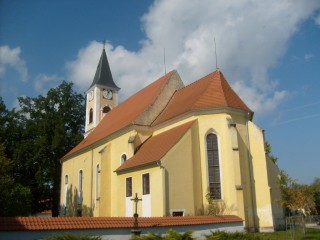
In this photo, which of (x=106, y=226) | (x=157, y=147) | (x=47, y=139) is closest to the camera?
(x=106, y=226)

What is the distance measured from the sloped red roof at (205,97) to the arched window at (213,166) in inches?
85.3

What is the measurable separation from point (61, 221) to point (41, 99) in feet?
97.9

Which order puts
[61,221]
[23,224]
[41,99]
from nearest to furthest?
1. [23,224]
2. [61,221]
3. [41,99]

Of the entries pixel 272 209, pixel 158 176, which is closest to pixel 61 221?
pixel 158 176

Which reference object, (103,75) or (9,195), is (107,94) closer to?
(103,75)

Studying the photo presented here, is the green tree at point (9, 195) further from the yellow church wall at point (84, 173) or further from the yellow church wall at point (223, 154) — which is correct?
the yellow church wall at point (223, 154)

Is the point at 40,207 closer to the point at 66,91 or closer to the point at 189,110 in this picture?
the point at 66,91

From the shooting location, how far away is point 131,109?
30.3 metres

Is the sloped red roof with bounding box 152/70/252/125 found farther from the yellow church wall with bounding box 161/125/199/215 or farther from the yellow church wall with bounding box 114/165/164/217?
the yellow church wall with bounding box 114/165/164/217

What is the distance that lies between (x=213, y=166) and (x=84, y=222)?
35.1 ft

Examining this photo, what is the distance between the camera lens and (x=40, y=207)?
4053 centimetres

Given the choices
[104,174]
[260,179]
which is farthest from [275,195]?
[104,174]

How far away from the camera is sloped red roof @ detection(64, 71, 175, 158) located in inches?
1080

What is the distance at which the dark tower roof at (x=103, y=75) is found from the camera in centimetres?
4006
